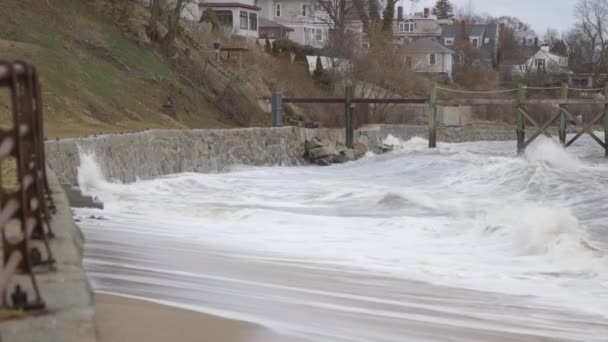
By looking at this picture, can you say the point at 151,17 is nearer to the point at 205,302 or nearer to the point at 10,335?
the point at 205,302

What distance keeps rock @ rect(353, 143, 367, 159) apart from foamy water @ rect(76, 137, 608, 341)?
14544 mm

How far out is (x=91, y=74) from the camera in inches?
1222

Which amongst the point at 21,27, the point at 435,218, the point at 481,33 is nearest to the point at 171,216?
the point at 435,218

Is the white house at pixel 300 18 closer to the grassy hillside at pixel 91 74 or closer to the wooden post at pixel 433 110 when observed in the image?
the wooden post at pixel 433 110

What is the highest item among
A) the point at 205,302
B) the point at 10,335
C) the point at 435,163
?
the point at 10,335

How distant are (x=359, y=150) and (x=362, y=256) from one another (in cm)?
2639

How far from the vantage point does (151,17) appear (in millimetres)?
40031

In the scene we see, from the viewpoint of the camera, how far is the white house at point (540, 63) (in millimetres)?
94875

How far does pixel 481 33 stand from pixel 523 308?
112141mm

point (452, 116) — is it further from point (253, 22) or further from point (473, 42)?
point (473, 42)

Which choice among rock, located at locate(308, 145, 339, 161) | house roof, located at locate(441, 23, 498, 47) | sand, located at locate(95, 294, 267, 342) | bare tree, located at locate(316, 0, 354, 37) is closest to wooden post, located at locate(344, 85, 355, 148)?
rock, located at locate(308, 145, 339, 161)

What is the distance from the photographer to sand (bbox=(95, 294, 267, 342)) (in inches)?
257

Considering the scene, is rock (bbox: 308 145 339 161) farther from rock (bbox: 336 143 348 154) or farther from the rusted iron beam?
the rusted iron beam

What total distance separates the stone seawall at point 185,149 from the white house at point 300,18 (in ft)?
134
